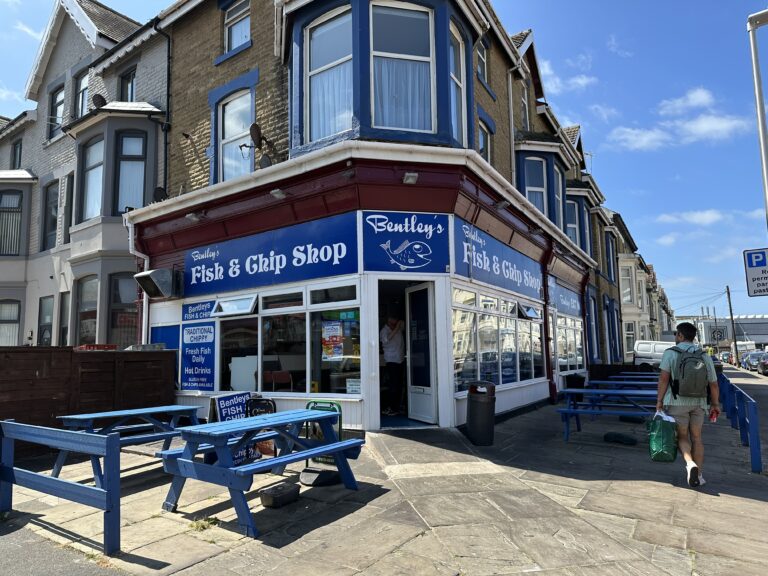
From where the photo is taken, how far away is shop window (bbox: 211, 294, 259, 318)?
10.1 metres

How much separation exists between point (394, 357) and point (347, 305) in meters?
1.73

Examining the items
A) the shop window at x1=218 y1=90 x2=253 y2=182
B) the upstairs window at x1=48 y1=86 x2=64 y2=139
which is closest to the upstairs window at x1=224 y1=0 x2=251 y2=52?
the shop window at x1=218 y1=90 x2=253 y2=182

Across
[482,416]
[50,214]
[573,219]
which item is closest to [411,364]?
[482,416]

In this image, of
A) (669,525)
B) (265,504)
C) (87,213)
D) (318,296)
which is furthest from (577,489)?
(87,213)

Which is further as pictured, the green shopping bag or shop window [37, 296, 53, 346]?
shop window [37, 296, 53, 346]

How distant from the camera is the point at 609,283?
26078mm

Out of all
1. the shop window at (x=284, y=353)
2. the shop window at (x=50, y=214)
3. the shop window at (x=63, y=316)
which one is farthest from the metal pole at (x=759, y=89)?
the shop window at (x=50, y=214)

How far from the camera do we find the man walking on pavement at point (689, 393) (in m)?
6.16

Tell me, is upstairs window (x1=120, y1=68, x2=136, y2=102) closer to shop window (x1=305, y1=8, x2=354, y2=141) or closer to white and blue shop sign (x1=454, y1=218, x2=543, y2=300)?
shop window (x1=305, y1=8, x2=354, y2=141)

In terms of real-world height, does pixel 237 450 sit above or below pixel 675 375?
below

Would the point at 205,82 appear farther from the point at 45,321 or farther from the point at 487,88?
the point at 45,321

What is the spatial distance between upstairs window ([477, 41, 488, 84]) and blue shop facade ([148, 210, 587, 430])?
468 centimetres

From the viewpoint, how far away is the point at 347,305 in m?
8.62

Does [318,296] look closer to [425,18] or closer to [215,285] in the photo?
[215,285]
